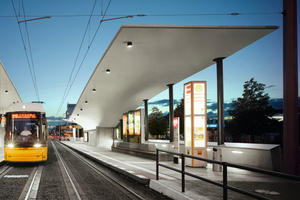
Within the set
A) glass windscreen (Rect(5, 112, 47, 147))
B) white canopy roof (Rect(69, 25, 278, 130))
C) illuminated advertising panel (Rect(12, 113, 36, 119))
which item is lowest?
glass windscreen (Rect(5, 112, 47, 147))

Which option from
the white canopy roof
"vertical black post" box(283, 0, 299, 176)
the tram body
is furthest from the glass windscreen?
"vertical black post" box(283, 0, 299, 176)

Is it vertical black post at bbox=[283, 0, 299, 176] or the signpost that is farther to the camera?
the signpost

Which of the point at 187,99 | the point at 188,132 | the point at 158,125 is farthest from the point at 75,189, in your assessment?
the point at 158,125

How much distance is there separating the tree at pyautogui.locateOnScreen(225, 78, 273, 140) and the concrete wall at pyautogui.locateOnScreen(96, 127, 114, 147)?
20.6m

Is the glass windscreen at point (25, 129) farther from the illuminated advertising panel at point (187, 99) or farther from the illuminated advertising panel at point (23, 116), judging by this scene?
the illuminated advertising panel at point (187, 99)

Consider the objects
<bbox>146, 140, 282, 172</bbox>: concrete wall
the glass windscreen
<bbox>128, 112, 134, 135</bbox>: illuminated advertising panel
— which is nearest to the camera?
<bbox>146, 140, 282, 172</bbox>: concrete wall

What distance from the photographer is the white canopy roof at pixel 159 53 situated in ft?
33.9

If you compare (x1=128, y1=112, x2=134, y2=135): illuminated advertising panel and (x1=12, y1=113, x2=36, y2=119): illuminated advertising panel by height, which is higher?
(x1=12, y1=113, x2=36, y2=119): illuminated advertising panel

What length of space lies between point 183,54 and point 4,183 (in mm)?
8787

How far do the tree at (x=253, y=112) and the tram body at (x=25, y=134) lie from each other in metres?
37.4

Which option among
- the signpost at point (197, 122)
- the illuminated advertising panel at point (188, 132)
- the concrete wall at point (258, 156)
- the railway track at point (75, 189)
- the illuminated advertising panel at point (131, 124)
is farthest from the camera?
the illuminated advertising panel at point (131, 124)

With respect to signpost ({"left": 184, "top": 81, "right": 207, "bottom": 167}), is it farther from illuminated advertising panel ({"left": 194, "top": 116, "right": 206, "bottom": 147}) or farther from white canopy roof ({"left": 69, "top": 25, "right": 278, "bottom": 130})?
white canopy roof ({"left": 69, "top": 25, "right": 278, "bottom": 130})

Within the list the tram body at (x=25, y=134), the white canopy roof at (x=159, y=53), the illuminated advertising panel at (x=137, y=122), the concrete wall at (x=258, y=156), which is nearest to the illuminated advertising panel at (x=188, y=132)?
the concrete wall at (x=258, y=156)

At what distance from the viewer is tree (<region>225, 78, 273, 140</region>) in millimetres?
45781
